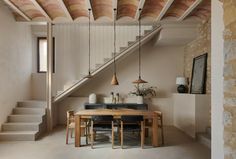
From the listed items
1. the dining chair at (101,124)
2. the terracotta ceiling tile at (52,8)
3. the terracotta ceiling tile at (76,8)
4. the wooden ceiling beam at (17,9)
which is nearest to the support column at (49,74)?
→ the terracotta ceiling tile at (52,8)

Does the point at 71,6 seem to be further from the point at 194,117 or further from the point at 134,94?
the point at 194,117

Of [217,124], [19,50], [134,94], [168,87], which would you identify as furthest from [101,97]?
[217,124]

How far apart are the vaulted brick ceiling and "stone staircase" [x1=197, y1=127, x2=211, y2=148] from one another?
3.05 metres

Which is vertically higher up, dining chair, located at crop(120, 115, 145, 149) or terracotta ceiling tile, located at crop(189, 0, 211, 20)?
terracotta ceiling tile, located at crop(189, 0, 211, 20)

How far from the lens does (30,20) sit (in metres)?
6.63

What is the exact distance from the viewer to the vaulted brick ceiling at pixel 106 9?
216 inches

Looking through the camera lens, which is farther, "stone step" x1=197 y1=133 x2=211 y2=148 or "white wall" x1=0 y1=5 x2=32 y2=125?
"white wall" x1=0 y1=5 x2=32 y2=125

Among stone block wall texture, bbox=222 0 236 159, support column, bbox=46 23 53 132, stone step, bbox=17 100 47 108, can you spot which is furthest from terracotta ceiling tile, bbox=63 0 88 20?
stone block wall texture, bbox=222 0 236 159

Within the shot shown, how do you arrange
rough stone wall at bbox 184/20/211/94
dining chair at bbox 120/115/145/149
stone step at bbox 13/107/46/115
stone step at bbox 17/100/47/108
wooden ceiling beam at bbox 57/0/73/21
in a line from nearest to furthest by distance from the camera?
dining chair at bbox 120/115/145/149, wooden ceiling beam at bbox 57/0/73/21, rough stone wall at bbox 184/20/211/94, stone step at bbox 13/107/46/115, stone step at bbox 17/100/47/108

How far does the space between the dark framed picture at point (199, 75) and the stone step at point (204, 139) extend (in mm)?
1178

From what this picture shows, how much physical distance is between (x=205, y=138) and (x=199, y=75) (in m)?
1.94

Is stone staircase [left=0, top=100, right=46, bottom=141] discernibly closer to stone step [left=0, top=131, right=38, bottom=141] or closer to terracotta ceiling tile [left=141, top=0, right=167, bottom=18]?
stone step [left=0, top=131, right=38, bottom=141]

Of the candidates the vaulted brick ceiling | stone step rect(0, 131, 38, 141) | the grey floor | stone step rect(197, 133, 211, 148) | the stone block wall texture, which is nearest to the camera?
the stone block wall texture

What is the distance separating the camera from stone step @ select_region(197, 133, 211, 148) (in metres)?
5.20
